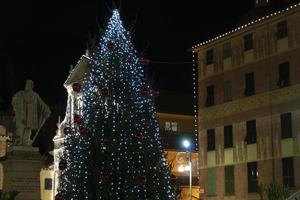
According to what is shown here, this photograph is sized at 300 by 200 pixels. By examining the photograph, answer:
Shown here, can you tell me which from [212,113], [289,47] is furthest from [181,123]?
[289,47]

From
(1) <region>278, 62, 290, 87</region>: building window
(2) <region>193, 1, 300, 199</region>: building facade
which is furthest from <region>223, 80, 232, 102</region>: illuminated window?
(1) <region>278, 62, 290, 87</region>: building window

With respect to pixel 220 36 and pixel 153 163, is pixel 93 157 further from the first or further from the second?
pixel 220 36

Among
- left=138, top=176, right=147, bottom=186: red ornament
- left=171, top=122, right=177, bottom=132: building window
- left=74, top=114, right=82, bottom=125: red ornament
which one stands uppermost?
left=171, top=122, right=177, bottom=132: building window

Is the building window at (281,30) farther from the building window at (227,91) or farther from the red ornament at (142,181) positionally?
the red ornament at (142,181)

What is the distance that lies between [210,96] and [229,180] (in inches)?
252

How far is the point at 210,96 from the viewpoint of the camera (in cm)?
4241

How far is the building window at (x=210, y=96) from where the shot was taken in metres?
42.1

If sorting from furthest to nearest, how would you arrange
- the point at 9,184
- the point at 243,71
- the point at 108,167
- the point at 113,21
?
1. the point at 243,71
2. the point at 9,184
3. the point at 113,21
4. the point at 108,167

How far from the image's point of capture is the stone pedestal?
21.1m

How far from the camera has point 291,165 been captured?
115 ft

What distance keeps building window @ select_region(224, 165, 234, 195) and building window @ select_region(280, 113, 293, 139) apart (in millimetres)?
4884

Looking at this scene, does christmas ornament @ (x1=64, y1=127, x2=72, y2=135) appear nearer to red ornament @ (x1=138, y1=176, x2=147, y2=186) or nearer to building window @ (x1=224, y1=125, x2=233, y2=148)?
red ornament @ (x1=138, y1=176, x2=147, y2=186)

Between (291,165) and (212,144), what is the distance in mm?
7568

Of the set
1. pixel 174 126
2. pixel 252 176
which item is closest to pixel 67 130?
pixel 252 176
